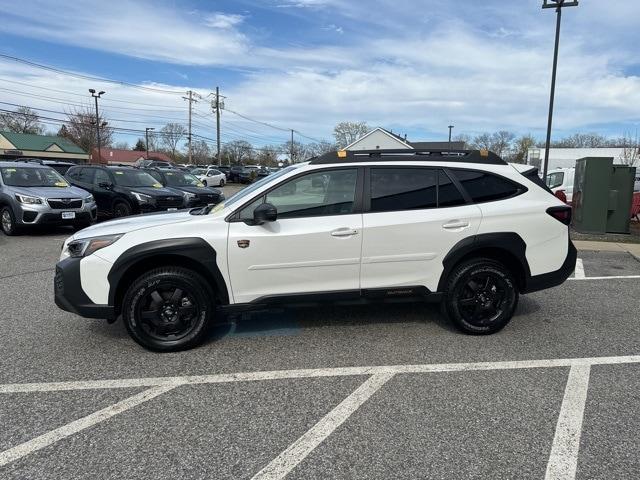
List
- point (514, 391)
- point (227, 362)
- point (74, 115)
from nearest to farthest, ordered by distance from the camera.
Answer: point (514, 391) → point (227, 362) → point (74, 115)

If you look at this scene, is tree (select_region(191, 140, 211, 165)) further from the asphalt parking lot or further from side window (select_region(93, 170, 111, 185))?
the asphalt parking lot

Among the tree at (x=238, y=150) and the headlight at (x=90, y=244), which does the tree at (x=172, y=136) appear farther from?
the headlight at (x=90, y=244)

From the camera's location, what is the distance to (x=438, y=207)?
4469 millimetres

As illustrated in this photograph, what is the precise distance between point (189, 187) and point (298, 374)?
13.0 metres

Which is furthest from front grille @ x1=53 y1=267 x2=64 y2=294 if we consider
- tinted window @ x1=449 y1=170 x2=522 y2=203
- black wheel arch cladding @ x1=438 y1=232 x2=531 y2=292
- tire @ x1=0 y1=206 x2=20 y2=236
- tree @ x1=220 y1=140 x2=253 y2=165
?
tree @ x1=220 y1=140 x2=253 y2=165

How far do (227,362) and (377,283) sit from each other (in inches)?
59.2

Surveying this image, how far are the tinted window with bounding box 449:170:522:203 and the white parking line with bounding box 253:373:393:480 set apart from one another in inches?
77.4

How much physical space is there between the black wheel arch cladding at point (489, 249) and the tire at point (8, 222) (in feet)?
33.0

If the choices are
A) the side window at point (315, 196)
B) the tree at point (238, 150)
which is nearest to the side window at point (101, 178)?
the side window at point (315, 196)

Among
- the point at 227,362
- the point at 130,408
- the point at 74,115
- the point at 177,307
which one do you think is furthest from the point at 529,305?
the point at 74,115

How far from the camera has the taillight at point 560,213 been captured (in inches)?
181

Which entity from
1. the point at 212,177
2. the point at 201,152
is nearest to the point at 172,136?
the point at 201,152

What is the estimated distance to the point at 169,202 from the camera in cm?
1294

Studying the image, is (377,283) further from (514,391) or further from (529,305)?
(529,305)
